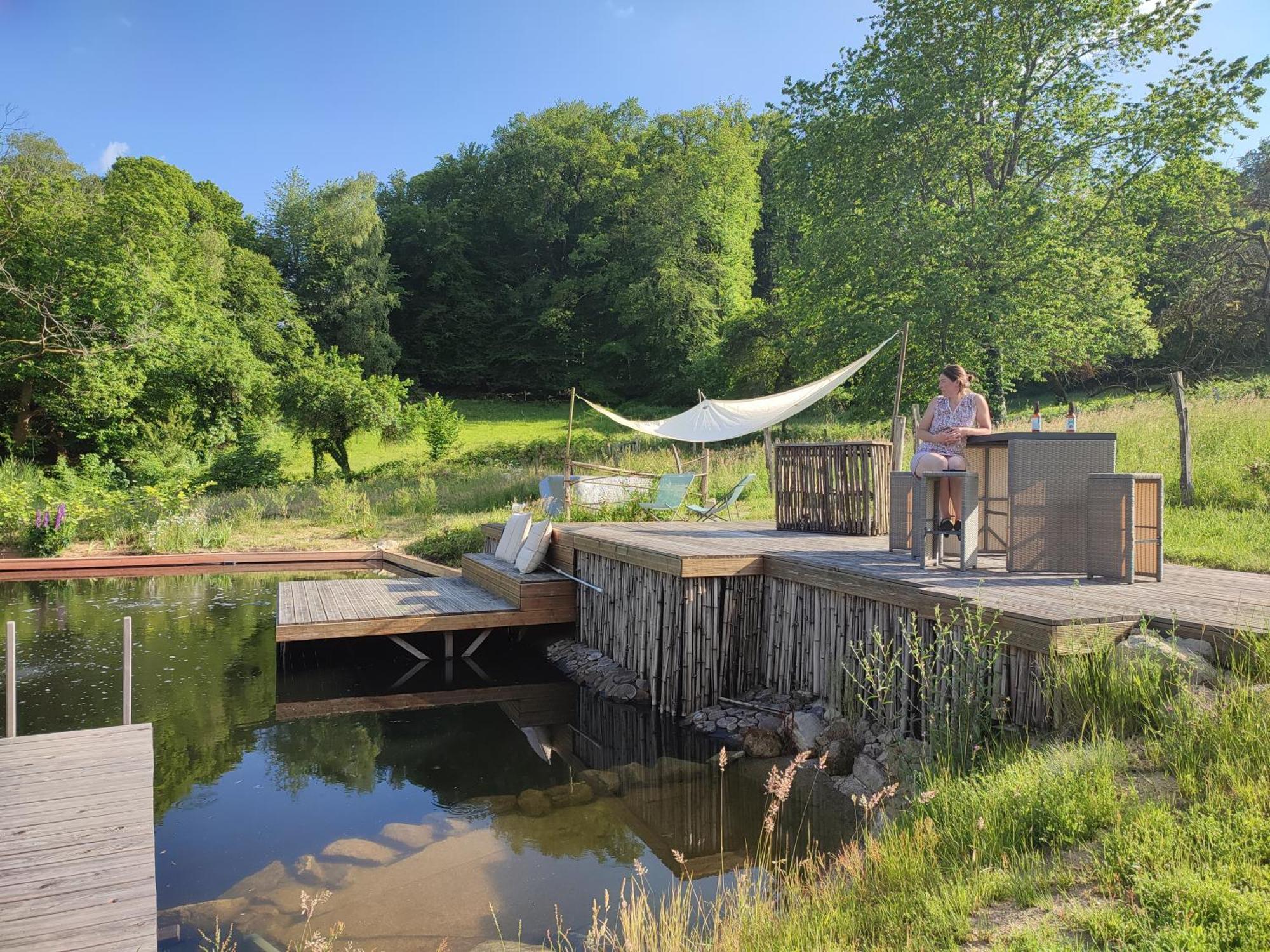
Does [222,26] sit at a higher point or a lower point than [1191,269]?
higher

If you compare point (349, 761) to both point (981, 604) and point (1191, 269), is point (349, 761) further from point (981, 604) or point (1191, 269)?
point (1191, 269)

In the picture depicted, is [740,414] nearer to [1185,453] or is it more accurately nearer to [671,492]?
[671,492]

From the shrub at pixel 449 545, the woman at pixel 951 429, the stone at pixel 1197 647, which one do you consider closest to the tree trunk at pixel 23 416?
the shrub at pixel 449 545

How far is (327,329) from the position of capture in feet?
87.1

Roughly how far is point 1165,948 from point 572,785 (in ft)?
10.1

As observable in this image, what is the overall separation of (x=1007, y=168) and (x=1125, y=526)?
12.7 meters

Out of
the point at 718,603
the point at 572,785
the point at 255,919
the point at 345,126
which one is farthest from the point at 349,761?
the point at 345,126

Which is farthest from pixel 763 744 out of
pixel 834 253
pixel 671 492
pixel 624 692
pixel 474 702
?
pixel 834 253

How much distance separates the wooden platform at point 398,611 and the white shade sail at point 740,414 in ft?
7.82

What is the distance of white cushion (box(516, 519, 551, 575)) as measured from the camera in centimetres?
701

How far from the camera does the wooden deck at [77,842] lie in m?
2.11

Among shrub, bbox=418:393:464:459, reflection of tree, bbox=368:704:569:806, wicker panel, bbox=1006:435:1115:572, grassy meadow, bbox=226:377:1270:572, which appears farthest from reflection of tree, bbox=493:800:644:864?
shrub, bbox=418:393:464:459

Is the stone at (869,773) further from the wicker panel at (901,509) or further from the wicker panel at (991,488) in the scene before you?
the wicker panel at (991,488)

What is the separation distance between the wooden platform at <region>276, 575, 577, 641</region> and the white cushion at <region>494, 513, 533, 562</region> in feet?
1.22
